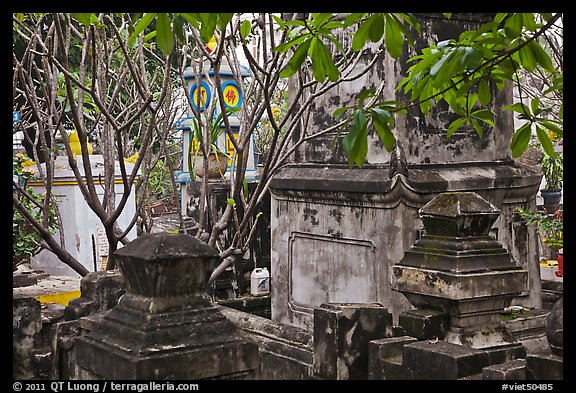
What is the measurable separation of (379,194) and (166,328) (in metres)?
3.76

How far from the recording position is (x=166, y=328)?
3223mm

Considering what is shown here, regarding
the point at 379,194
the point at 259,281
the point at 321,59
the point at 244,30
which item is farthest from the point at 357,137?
the point at 259,281

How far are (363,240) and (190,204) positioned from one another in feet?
14.1

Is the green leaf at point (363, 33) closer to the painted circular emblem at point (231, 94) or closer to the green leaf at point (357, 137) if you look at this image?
the green leaf at point (357, 137)

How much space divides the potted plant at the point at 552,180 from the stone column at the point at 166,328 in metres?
12.8

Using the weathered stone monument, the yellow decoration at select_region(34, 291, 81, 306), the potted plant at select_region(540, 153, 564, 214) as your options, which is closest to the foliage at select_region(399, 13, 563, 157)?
the weathered stone monument

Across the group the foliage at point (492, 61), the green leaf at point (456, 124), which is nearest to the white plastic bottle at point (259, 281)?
the green leaf at point (456, 124)

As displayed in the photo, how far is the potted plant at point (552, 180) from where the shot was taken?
15.7 metres

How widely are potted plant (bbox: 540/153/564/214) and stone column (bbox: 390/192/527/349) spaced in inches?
446

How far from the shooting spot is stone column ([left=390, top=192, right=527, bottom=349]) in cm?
419

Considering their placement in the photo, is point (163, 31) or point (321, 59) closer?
point (163, 31)

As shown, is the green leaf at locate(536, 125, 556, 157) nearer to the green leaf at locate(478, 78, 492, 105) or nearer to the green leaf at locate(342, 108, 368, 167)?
the green leaf at locate(478, 78, 492, 105)

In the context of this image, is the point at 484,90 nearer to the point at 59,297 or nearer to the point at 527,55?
the point at 527,55
